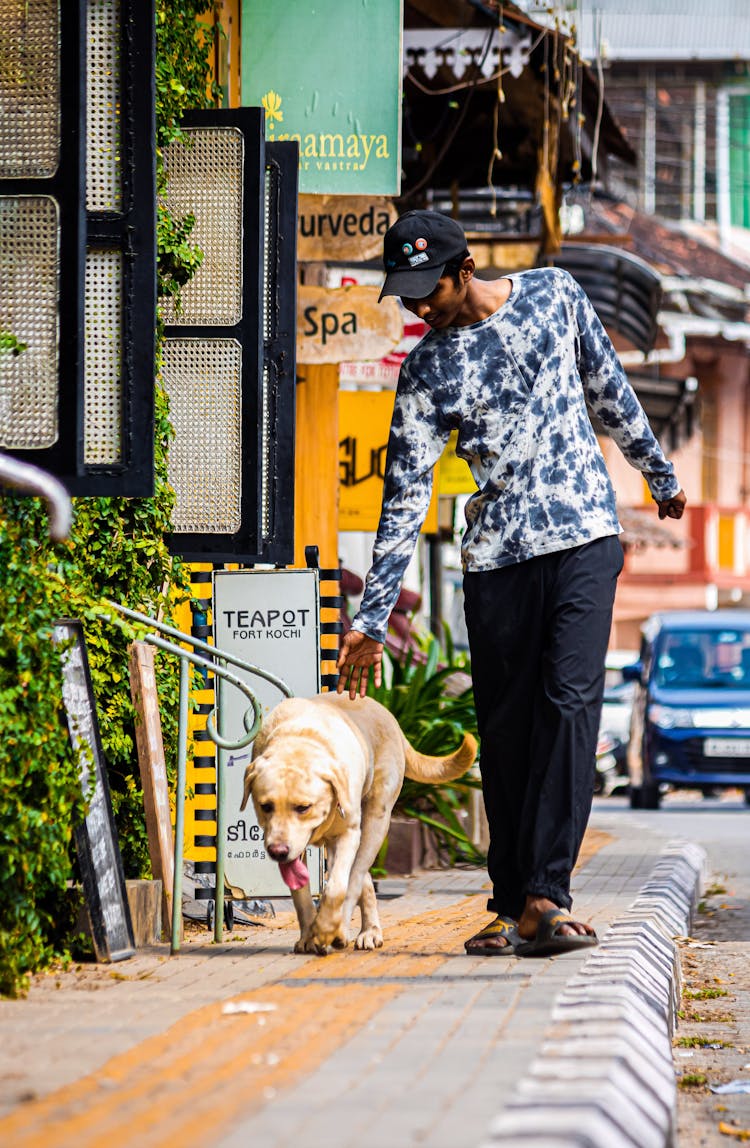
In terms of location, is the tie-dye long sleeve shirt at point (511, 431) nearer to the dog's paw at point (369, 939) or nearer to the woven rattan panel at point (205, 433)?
the dog's paw at point (369, 939)

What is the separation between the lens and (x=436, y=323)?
6.19m

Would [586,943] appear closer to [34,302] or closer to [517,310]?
[517,310]

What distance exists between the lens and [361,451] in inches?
547

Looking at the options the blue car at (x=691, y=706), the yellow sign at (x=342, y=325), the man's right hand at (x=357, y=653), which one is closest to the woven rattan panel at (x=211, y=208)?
the man's right hand at (x=357, y=653)

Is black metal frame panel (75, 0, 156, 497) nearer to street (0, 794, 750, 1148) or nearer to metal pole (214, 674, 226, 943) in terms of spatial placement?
metal pole (214, 674, 226, 943)

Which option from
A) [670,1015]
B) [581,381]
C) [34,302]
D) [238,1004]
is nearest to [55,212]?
[34,302]

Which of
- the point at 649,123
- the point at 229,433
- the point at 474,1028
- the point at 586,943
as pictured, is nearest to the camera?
the point at 474,1028

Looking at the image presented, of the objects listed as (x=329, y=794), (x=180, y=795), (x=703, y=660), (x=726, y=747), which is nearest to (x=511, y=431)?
(x=329, y=794)

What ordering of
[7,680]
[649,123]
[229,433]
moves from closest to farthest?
1. [7,680]
2. [229,433]
3. [649,123]

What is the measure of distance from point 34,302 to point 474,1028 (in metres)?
2.64

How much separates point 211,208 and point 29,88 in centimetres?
197

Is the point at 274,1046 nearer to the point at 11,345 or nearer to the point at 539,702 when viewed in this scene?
the point at 539,702

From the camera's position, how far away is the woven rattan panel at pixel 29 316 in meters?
6.08

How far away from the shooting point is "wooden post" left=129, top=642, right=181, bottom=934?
6.75 m
